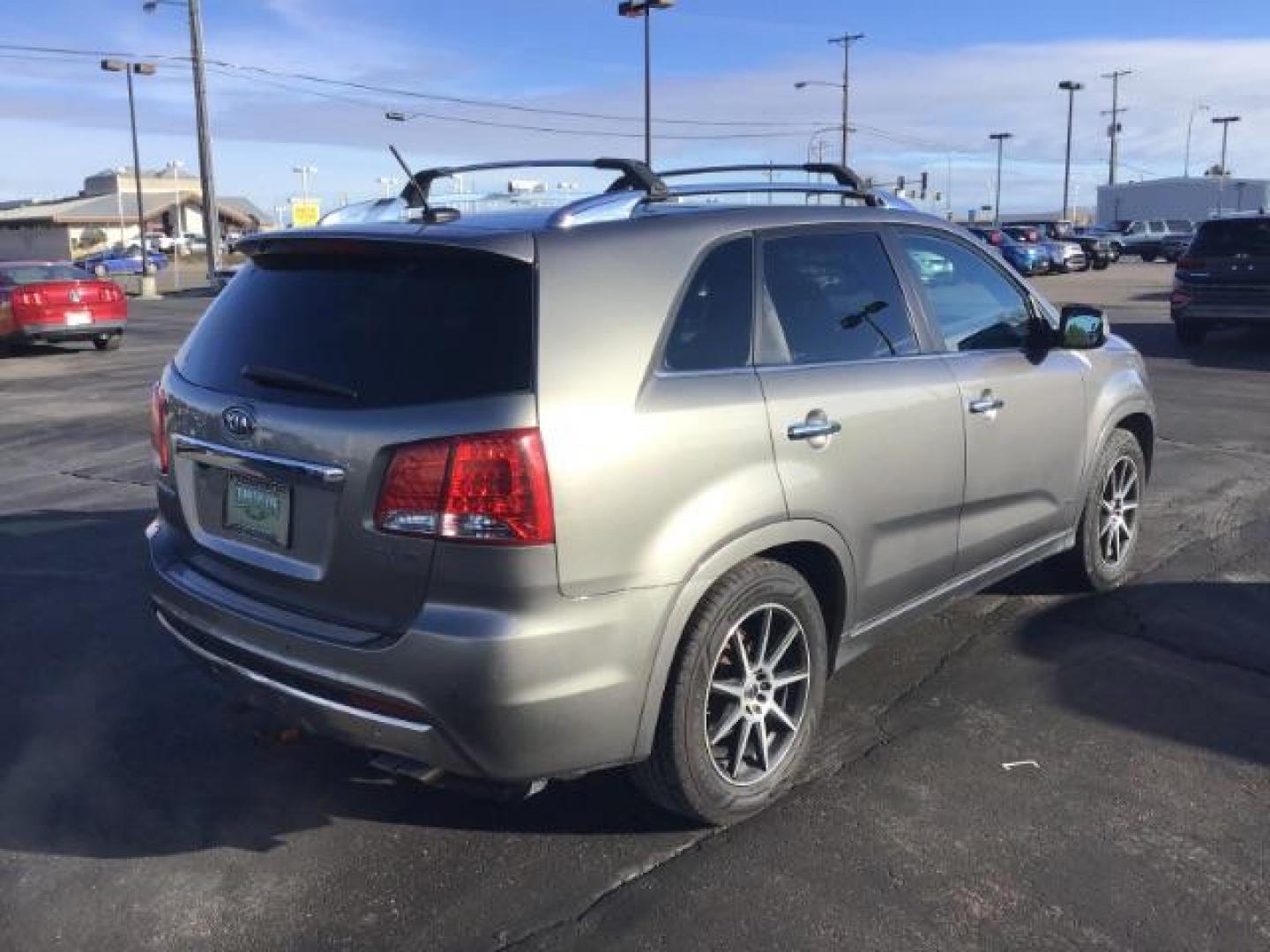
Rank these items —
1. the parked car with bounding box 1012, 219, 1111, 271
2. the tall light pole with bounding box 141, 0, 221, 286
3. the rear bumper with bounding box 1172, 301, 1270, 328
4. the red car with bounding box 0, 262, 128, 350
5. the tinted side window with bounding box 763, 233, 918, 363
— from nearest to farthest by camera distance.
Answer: the tinted side window with bounding box 763, 233, 918, 363
the rear bumper with bounding box 1172, 301, 1270, 328
the red car with bounding box 0, 262, 128, 350
the tall light pole with bounding box 141, 0, 221, 286
the parked car with bounding box 1012, 219, 1111, 271

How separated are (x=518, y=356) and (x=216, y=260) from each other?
116 feet

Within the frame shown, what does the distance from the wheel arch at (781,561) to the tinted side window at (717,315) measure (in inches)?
19.9

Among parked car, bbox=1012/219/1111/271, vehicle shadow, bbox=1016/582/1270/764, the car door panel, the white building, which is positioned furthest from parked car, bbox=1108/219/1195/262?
the car door panel

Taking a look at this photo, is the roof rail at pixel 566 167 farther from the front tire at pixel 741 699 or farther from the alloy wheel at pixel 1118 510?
the alloy wheel at pixel 1118 510

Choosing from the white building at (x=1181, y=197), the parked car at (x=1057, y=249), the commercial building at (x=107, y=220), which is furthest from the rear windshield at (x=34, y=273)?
the white building at (x=1181, y=197)

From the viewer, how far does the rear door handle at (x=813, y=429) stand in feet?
11.2

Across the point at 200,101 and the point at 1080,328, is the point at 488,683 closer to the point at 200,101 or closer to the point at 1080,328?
the point at 1080,328

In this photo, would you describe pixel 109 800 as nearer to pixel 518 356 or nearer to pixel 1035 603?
pixel 518 356

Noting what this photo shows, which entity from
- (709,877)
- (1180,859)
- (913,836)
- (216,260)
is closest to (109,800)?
(709,877)

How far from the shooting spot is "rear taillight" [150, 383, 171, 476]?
143 inches

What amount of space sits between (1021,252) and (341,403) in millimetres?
38038

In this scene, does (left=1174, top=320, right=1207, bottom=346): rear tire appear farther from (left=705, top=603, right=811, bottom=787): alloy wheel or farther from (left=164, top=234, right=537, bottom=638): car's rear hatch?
(left=164, top=234, right=537, bottom=638): car's rear hatch

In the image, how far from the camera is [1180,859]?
3244mm

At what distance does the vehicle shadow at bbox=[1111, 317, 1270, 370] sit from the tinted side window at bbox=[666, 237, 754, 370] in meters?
12.5
